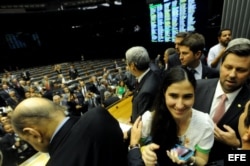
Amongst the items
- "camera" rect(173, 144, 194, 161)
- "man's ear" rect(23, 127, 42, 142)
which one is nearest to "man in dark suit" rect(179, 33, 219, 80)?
"camera" rect(173, 144, 194, 161)

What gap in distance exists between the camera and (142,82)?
218 cm

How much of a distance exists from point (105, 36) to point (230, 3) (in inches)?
568

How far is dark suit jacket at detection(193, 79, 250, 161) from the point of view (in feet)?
4.75

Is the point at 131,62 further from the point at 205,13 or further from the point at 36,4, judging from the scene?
the point at 36,4

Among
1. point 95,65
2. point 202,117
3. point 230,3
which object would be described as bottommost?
point 95,65

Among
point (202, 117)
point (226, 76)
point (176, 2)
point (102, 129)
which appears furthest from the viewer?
point (176, 2)

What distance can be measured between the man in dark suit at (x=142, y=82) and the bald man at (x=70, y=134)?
2.58ft

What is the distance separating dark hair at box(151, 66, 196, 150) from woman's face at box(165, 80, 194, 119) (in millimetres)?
28

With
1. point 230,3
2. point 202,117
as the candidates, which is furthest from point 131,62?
point 230,3

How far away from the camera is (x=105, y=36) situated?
1712 cm

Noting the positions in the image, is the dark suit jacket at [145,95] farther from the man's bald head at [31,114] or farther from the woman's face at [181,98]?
the man's bald head at [31,114]

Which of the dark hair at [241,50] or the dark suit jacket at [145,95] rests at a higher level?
the dark hair at [241,50]

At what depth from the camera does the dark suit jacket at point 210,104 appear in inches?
57.1

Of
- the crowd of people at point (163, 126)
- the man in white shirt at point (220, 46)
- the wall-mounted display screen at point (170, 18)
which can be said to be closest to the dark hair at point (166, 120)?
the crowd of people at point (163, 126)
